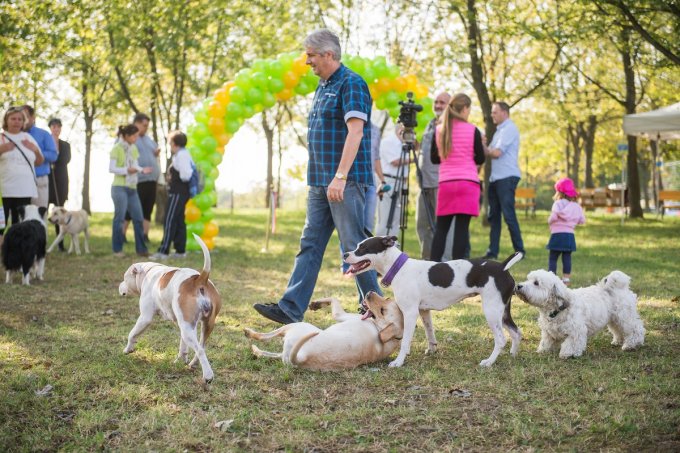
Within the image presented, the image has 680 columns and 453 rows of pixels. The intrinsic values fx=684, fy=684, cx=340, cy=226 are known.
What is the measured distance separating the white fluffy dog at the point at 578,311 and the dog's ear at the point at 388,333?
920 millimetres

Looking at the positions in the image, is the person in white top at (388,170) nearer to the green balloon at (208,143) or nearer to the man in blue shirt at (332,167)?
the green balloon at (208,143)

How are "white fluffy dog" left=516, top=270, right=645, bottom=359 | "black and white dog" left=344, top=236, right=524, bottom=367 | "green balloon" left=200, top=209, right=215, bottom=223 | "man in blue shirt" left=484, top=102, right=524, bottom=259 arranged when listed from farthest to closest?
"green balloon" left=200, top=209, right=215, bottom=223 < "man in blue shirt" left=484, top=102, right=524, bottom=259 < "white fluffy dog" left=516, top=270, right=645, bottom=359 < "black and white dog" left=344, top=236, right=524, bottom=367

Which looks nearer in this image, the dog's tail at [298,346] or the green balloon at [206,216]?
the dog's tail at [298,346]

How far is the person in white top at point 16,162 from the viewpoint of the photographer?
8.05 meters

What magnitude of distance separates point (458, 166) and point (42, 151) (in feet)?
19.0

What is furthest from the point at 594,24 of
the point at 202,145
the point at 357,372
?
the point at 357,372

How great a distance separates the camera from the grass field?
10.5 ft

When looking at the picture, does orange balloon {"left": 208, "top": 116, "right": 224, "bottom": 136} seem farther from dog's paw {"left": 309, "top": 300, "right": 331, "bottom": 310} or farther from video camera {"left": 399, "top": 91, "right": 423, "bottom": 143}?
dog's paw {"left": 309, "top": 300, "right": 331, "bottom": 310}

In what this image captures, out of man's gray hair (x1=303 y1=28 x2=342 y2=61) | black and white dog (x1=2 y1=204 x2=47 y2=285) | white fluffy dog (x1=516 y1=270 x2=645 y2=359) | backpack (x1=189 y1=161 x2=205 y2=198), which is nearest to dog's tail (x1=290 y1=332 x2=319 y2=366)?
white fluffy dog (x1=516 y1=270 x2=645 y2=359)

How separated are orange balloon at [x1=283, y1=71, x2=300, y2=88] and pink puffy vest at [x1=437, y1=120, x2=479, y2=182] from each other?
4.39m

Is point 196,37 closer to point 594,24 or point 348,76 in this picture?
point 594,24

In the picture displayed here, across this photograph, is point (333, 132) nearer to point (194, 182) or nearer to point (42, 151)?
point (194, 182)

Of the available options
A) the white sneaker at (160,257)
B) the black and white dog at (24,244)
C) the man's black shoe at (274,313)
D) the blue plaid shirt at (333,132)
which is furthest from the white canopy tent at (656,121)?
the black and white dog at (24,244)

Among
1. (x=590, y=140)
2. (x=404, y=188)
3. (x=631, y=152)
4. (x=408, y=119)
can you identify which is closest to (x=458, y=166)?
(x=408, y=119)
